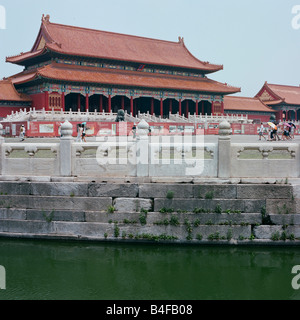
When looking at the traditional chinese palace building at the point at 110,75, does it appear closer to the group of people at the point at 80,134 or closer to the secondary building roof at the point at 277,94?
the secondary building roof at the point at 277,94

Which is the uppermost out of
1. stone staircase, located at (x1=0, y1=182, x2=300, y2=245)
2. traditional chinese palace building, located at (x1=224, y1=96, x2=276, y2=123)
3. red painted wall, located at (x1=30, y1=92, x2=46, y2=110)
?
traditional chinese palace building, located at (x1=224, y1=96, x2=276, y2=123)

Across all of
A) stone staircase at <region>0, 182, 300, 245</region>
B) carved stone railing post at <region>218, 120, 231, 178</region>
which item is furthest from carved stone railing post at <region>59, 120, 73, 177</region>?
carved stone railing post at <region>218, 120, 231, 178</region>

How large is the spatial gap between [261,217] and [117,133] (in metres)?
23.4

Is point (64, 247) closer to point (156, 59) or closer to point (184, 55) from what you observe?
point (156, 59)

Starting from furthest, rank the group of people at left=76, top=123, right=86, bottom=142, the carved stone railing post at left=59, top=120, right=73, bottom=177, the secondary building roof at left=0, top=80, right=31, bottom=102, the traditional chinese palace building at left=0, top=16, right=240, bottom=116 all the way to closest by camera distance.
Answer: the traditional chinese palace building at left=0, top=16, right=240, bottom=116 → the secondary building roof at left=0, top=80, right=31, bottom=102 → the group of people at left=76, top=123, right=86, bottom=142 → the carved stone railing post at left=59, top=120, right=73, bottom=177

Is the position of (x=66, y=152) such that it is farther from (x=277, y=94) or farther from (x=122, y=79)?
(x=277, y=94)

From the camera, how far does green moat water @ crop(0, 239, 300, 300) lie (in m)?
7.78

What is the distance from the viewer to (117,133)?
32.0 meters

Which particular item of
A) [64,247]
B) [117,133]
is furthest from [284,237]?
[117,133]

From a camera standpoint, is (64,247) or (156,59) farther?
(156,59)

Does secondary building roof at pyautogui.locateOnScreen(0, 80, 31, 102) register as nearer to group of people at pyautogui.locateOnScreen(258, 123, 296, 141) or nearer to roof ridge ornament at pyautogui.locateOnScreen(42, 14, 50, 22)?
roof ridge ornament at pyautogui.locateOnScreen(42, 14, 50, 22)

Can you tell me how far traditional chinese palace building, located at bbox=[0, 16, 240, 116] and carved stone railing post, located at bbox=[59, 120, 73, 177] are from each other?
2726 centimetres

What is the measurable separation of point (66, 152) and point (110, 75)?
32534mm

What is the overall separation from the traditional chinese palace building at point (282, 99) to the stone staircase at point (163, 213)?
47.9m
